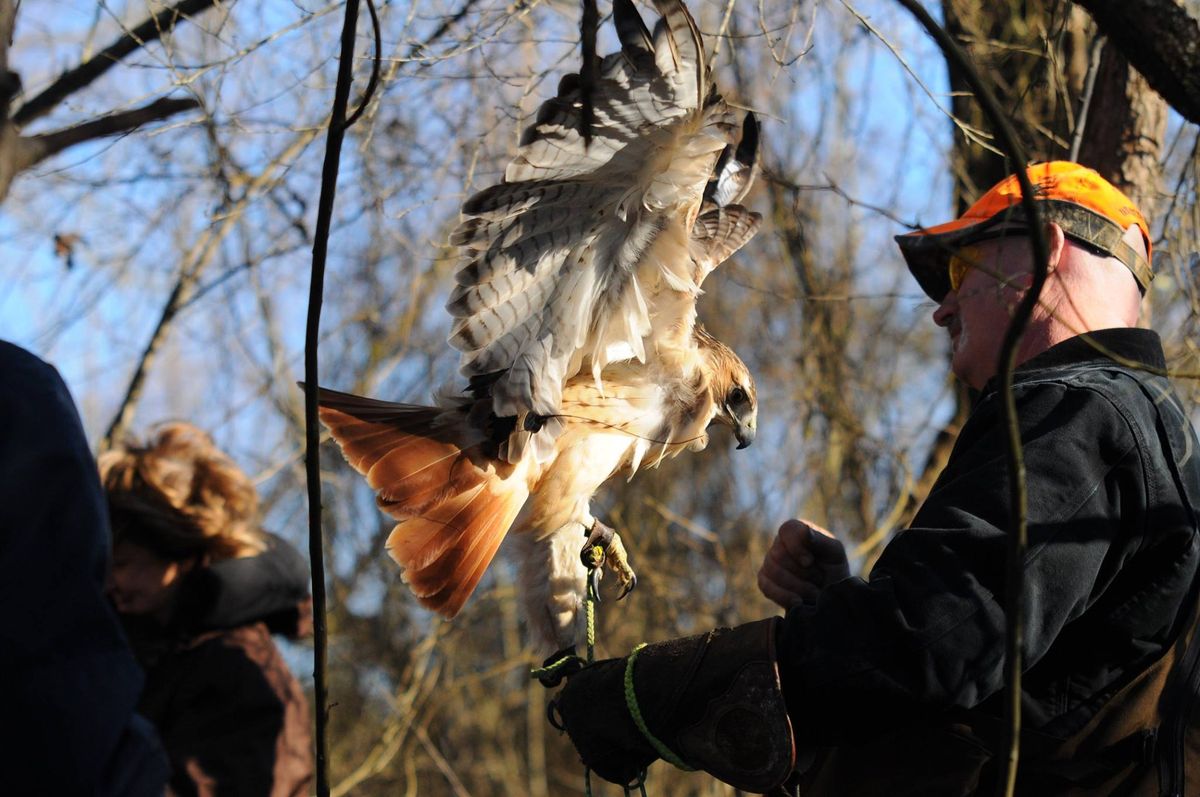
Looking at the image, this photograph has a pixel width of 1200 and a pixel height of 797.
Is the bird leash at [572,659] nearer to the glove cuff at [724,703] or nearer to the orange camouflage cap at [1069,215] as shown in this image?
the glove cuff at [724,703]

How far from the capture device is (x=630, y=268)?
326 cm

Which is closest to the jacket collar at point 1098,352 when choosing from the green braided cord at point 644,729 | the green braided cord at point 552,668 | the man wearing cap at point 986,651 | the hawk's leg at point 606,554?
the man wearing cap at point 986,651

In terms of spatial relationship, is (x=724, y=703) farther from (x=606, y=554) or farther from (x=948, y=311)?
(x=606, y=554)

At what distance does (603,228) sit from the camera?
314 centimetres

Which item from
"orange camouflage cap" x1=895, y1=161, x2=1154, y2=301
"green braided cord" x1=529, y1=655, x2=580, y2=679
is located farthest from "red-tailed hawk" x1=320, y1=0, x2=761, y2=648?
"orange camouflage cap" x1=895, y1=161, x2=1154, y2=301

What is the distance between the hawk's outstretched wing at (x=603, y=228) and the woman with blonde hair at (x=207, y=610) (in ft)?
3.08

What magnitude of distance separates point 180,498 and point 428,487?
733mm

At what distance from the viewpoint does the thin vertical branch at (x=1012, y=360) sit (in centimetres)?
142

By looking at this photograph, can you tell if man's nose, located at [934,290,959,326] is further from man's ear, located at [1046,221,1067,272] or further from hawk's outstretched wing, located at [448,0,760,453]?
hawk's outstretched wing, located at [448,0,760,453]

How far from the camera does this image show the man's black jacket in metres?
1.87

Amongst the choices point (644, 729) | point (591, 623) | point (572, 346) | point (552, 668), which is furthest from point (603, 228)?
point (644, 729)

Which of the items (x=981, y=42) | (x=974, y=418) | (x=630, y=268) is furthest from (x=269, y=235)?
(x=974, y=418)

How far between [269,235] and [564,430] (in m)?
2.38

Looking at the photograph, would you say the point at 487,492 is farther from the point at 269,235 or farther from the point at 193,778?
the point at 269,235
